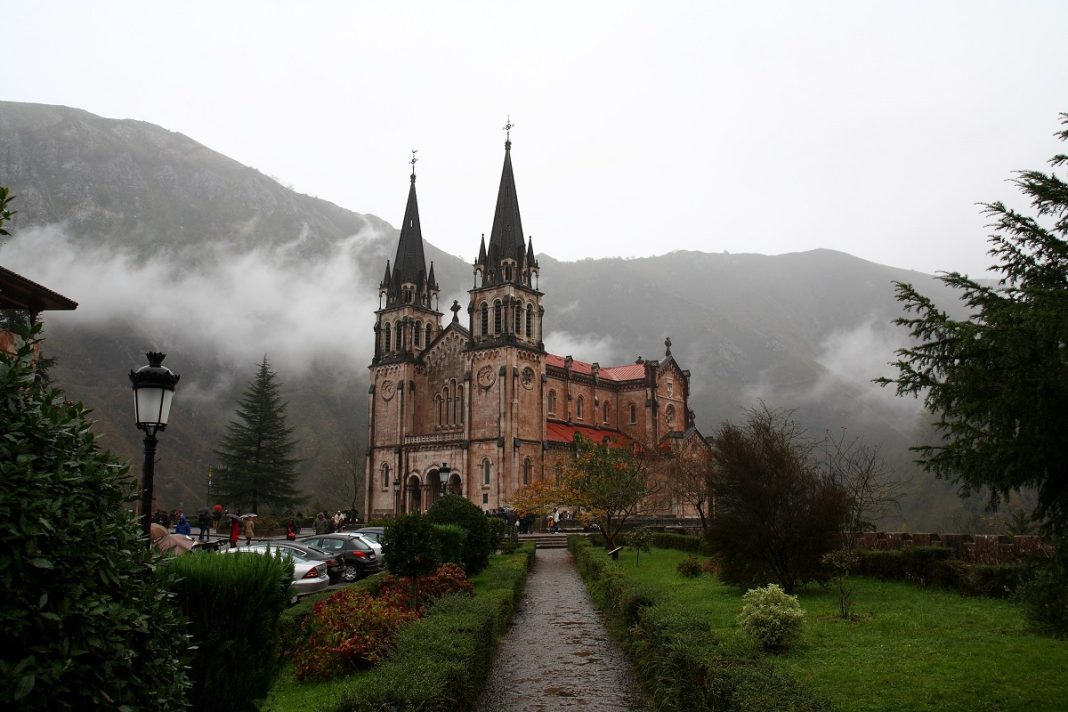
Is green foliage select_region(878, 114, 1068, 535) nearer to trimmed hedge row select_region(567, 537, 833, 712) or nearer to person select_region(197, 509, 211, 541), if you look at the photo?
trimmed hedge row select_region(567, 537, 833, 712)

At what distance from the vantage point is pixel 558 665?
1222 cm

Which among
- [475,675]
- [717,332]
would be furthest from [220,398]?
[475,675]

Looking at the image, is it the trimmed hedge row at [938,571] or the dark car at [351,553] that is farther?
the dark car at [351,553]

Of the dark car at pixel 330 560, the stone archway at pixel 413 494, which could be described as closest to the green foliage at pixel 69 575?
the dark car at pixel 330 560

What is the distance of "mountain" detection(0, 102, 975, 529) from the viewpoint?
12138cm

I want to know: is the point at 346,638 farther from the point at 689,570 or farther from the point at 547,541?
the point at 547,541

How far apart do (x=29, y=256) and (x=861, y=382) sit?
159m

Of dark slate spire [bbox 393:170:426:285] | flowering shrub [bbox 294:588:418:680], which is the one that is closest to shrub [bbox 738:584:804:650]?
flowering shrub [bbox 294:588:418:680]

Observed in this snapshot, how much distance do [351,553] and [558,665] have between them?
1273 cm

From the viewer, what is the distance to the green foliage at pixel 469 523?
896 inches

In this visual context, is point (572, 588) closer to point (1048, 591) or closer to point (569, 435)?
point (1048, 591)

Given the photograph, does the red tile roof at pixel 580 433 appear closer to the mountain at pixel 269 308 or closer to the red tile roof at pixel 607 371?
the red tile roof at pixel 607 371

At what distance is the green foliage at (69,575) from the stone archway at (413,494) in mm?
52671

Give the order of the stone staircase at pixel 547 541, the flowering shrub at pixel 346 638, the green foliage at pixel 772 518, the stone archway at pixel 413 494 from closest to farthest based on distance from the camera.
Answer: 1. the flowering shrub at pixel 346 638
2. the green foliage at pixel 772 518
3. the stone staircase at pixel 547 541
4. the stone archway at pixel 413 494
